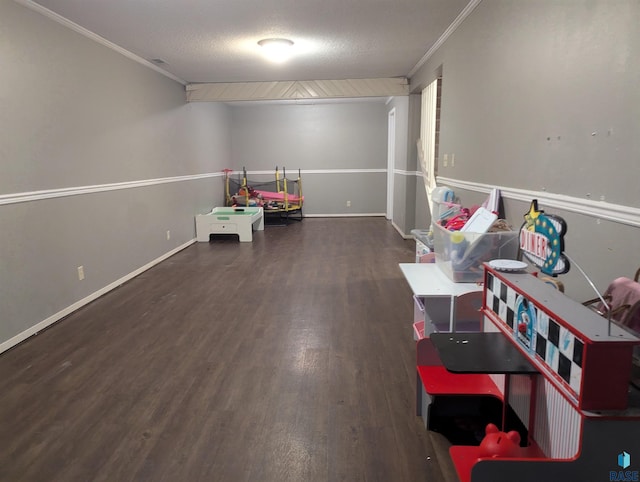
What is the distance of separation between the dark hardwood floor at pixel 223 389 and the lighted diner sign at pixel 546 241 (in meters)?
0.91

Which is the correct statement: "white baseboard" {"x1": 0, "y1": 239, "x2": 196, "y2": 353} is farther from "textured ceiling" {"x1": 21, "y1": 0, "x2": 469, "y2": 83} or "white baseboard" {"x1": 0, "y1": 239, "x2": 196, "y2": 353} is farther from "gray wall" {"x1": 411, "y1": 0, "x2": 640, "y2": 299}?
"gray wall" {"x1": 411, "y1": 0, "x2": 640, "y2": 299}

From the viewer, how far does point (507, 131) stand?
254cm

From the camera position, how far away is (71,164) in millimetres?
3475

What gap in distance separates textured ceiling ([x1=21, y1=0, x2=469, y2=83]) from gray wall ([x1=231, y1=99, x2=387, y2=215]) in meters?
3.24

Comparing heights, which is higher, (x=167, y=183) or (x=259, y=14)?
(x=259, y=14)

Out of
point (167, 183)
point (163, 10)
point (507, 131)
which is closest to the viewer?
point (507, 131)

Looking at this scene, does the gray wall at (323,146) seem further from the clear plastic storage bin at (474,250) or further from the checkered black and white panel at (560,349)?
the checkered black and white panel at (560,349)

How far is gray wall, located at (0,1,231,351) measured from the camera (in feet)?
9.32

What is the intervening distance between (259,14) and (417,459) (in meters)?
3.31

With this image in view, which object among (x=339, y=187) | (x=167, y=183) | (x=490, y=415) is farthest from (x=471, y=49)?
(x=339, y=187)

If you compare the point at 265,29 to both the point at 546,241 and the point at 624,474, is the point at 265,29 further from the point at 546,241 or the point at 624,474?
the point at 624,474

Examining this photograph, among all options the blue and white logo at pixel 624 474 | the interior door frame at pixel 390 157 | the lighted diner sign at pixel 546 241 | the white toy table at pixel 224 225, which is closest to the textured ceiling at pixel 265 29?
the white toy table at pixel 224 225

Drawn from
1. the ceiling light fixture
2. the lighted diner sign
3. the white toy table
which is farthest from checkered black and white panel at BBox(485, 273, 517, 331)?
the white toy table

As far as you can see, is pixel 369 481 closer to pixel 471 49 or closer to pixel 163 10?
pixel 471 49
